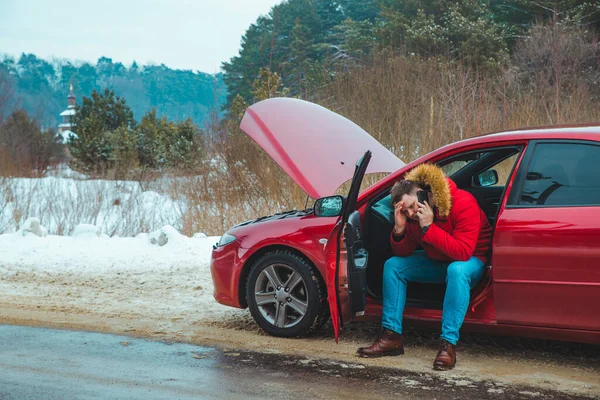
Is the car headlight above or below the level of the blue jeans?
above

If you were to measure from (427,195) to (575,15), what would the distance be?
3291 centimetres

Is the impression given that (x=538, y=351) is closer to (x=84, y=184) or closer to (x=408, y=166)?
(x=408, y=166)

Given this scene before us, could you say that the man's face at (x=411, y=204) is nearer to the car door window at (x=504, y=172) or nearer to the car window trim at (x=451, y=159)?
the car window trim at (x=451, y=159)

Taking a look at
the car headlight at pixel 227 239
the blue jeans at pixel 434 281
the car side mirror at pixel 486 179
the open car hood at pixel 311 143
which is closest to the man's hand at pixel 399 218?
the blue jeans at pixel 434 281

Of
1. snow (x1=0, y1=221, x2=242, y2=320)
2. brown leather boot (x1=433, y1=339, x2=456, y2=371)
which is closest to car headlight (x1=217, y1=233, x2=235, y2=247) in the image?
snow (x1=0, y1=221, x2=242, y2=320)

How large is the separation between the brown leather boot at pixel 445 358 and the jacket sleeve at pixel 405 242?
68cm

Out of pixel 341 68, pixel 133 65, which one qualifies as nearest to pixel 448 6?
pixel 341 68

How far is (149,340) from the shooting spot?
574cm

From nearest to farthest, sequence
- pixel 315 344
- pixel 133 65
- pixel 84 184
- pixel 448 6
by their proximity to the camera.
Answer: pixel 315 344
pixel 84 184
pixel 448 6
pixel 133 65

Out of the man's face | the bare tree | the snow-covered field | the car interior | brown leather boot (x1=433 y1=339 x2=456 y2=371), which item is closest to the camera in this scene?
brown leather boot (x1=433 y1=339 x2=456 y2=371)

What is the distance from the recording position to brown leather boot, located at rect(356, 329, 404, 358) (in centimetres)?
515

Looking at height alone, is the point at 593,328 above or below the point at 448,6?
below

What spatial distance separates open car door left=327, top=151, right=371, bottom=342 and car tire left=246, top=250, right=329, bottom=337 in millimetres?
531

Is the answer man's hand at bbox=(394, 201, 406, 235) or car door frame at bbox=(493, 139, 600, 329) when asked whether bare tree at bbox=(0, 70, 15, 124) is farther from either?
car door frame at bbox=(493, 139, 600, 329)
